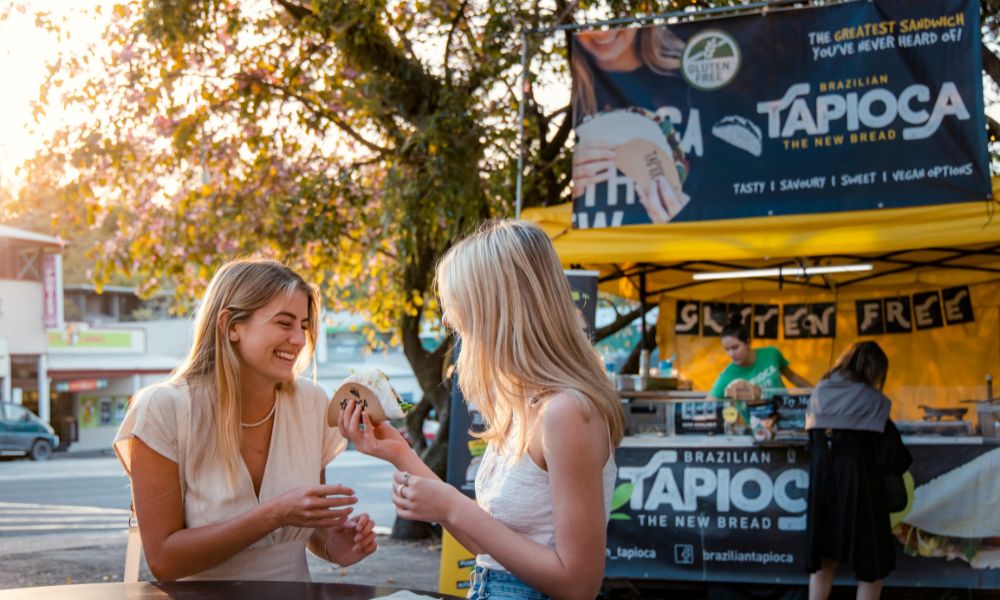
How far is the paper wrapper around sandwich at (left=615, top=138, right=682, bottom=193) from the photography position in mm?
6875

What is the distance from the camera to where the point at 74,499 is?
688 inches

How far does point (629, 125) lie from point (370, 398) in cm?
462

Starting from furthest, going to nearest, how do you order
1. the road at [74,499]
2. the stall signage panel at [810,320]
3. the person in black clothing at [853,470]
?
the road at [74,499]
the stall signage panel at [810,320]
the person in black clothing at [853,470]

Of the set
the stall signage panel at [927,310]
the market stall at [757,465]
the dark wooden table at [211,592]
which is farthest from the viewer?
the stall signage panel at [927,310]

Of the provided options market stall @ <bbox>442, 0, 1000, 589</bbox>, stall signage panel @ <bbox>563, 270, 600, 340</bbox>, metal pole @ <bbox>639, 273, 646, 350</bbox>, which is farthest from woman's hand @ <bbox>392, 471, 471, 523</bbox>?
metal pole @ <bbox>639, 273, 646, 350</bbox>

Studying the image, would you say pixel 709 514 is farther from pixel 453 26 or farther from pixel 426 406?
pixel 453 26

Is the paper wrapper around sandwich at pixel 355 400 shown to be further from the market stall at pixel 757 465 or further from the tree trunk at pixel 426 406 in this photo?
the tree trunk at pixel 426 406

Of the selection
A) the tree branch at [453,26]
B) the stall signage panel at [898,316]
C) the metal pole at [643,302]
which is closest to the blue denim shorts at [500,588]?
the tree branch at [453,26]

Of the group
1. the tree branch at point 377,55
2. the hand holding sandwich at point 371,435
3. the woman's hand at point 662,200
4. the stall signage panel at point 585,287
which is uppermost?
the tree branch at point 377,55

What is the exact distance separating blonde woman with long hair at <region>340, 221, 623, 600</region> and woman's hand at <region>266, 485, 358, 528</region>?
0.44 m

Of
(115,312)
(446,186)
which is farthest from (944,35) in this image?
(115,312)

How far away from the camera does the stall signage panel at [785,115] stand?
6.35 m

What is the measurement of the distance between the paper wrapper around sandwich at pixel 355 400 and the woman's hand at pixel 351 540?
12.1 inches

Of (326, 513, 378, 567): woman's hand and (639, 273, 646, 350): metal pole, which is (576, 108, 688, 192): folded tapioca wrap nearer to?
(639, 273, 646, 350): metal pole
